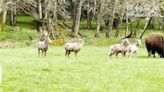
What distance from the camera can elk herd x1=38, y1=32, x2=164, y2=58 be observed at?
95.9 ft

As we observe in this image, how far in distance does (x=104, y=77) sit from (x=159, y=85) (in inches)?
93.7

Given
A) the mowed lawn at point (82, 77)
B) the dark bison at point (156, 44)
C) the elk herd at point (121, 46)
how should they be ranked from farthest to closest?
the dark bison at point (156, 44)
the elk herd at point (121, 46)
the mowed lawn at point (82, 77)

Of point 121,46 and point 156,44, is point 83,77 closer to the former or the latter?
point 121,46

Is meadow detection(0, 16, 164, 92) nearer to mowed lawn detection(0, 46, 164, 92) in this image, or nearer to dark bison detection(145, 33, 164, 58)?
mowed lawn detection(0, 46, 164, 92)

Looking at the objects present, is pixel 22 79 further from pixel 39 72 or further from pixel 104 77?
pixel 104 77

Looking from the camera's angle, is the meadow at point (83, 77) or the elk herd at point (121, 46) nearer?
the meadow at point (83, 77)

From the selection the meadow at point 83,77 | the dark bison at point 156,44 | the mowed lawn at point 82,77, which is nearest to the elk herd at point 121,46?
the dark bison at point 156,44

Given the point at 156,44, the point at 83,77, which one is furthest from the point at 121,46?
the point at 83,77

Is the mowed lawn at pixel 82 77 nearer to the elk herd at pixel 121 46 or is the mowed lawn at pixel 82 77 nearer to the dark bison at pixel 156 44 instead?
the elk herd at pixel 121 46

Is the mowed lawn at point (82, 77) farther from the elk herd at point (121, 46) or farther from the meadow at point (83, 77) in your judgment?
the elk herd at point (121, 46)

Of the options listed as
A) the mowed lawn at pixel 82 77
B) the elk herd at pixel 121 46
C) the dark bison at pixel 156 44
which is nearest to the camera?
the mowed lawn at pixel 82 77

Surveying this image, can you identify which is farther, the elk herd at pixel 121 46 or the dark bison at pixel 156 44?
the dark bison at pixel 156 44

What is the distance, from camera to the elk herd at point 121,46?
29.2m

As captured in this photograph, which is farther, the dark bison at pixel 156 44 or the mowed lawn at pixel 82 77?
the dark bison at pixel 156 44
